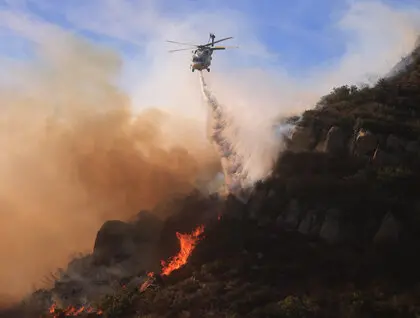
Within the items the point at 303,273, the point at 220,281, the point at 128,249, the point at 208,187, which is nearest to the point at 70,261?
the point at 128,249

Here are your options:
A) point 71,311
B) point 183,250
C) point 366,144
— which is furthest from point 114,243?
point 366,144

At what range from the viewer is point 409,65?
357 ft

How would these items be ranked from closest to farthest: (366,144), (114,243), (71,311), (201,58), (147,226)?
1. (71,311)
2. (366,144)
3. (114,243)
4. (147,226)
5. (201,58)

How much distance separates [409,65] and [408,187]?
44549 mm

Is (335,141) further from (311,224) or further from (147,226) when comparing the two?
(147,226)

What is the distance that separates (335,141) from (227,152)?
18.5 m

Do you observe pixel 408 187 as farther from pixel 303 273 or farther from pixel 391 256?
pixel 303 273

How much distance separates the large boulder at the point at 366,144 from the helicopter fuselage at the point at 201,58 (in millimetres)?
27993

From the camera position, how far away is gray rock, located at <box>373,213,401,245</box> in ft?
217

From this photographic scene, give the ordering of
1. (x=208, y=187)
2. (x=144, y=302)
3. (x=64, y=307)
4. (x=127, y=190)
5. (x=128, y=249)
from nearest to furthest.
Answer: (x=144, y=302)
(x=64, y=307)
(x=128, y=249)
(x=208, y=187)
(x=127, y=190)

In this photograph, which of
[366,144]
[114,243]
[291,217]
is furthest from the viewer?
[114,243]

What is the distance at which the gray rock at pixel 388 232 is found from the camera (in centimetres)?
6612

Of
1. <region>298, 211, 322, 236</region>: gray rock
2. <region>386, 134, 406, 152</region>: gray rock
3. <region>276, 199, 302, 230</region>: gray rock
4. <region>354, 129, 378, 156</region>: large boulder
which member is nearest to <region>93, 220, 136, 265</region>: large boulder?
<region>276, 199, 302, 230</region>: gray rock

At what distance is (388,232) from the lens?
66625 millimetres
